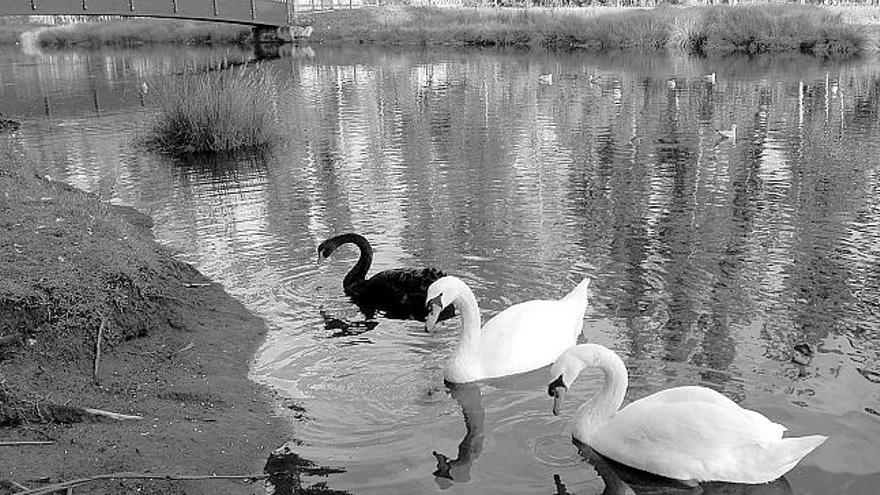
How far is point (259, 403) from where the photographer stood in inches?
312

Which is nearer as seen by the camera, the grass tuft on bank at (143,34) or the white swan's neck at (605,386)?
the white swan's neck at (605,386)

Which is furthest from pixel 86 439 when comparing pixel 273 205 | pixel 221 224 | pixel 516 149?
pixel 516 149

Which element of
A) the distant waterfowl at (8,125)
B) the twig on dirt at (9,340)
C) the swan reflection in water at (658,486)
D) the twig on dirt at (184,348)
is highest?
the distant waterfowl at (8,125)

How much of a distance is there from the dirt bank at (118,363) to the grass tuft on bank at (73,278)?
0.05 ft

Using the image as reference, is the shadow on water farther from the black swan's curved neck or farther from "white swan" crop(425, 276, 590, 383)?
the black swan's curved neck

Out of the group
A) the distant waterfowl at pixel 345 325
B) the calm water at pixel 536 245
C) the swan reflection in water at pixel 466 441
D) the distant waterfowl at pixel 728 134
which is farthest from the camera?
the distant waterfowl at pixel 728 134

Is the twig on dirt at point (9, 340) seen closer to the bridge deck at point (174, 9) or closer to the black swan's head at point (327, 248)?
the black swan's head at point (327, 248)

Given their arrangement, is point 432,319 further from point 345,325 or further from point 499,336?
point 345,325

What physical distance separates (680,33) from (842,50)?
30.3ft

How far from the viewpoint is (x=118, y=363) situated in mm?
8109

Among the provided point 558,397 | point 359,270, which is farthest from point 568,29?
point 558,397

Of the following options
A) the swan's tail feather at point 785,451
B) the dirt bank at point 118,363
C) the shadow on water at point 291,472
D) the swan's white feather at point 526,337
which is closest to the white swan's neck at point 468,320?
the swan's white feather at point 526,337

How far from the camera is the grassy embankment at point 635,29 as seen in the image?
A: 50219 mm

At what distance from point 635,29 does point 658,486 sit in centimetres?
5154
